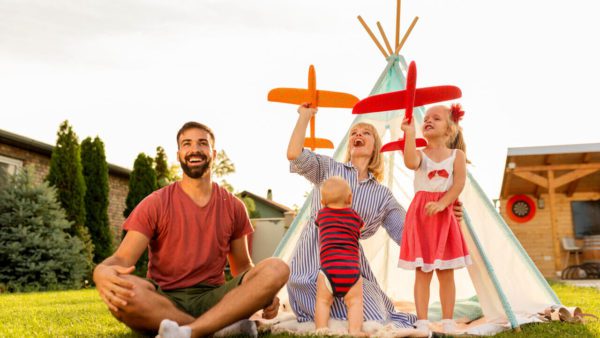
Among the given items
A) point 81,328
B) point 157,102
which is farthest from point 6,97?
point 81,328

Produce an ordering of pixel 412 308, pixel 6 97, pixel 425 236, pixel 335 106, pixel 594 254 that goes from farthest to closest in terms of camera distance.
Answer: pixel 594 254 → pixel 6 97 → pixel 412 308 → pixel 335 106 → pixel 425 236

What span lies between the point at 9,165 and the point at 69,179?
1.04m

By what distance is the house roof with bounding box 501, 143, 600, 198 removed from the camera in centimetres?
1169

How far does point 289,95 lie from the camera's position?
12.5 ft

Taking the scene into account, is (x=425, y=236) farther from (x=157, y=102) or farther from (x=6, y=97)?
(x=6, y=97)

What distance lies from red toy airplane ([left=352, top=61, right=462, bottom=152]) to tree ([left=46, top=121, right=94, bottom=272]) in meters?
8.39

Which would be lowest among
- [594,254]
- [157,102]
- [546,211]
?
[594,254]

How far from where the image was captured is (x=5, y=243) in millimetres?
9484

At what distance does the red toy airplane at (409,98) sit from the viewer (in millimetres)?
3518

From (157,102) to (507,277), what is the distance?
4.11 metres

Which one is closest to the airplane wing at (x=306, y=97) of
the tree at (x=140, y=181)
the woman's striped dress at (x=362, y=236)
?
the woman's striped dress at (x=362, y=236)

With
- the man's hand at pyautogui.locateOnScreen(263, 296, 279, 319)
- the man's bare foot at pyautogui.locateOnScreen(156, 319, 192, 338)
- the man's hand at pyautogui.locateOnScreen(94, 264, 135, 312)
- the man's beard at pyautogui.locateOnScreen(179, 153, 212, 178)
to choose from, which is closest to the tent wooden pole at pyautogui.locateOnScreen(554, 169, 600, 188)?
the man's hand at pyautogui.locateOnScreen(263, 296, 279, 319)

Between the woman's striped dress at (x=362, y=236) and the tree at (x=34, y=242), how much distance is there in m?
7.14

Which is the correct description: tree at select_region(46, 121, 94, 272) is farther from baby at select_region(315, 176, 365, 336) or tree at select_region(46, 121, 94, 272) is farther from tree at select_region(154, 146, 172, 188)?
baby at select_region(315, 176, 365, 336)
